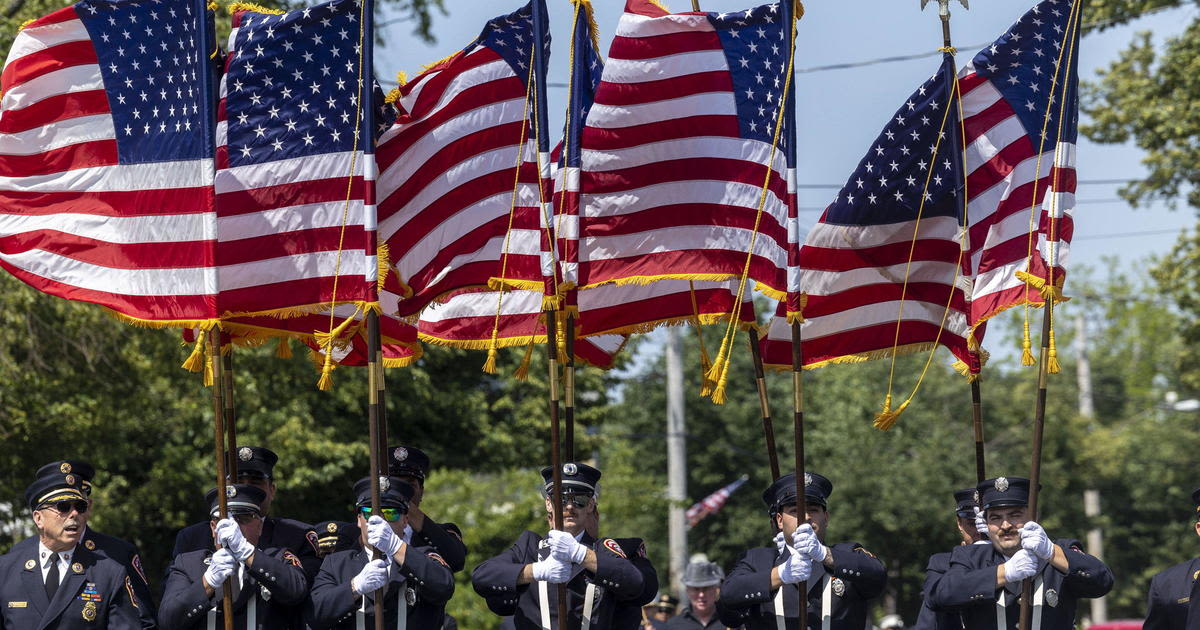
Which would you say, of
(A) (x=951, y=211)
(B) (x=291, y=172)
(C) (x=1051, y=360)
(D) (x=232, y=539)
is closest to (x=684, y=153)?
(A) (x=951, y=211)

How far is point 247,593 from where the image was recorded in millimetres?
8484

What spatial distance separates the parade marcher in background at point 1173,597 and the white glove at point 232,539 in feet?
15.7

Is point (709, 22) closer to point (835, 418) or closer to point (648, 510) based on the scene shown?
point (648, 510)

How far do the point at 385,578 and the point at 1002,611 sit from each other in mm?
3267

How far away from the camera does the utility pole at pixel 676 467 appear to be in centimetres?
2428

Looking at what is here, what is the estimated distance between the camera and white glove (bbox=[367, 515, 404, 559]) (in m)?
8.08

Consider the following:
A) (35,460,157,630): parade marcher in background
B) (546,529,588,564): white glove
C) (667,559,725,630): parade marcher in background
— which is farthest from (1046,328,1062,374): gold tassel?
(35,460,157,630): parade marcher in background

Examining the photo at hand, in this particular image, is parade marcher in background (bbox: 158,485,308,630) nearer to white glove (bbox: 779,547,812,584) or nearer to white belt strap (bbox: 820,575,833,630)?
white glove (bbox: 779,547,812,584)

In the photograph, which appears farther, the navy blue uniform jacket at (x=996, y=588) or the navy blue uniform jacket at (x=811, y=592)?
the navy blue uniform jacket at (x=811, y=592)

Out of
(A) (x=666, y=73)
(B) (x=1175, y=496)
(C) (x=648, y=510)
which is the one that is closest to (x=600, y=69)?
(A) (x=666, y=73)

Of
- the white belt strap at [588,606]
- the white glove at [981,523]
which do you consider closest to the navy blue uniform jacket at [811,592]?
the white glove at [981,523]

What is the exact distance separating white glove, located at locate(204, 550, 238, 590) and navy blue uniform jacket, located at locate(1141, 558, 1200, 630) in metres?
4.80

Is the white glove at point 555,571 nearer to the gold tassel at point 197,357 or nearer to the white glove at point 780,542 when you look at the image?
the white glove at point 780,542

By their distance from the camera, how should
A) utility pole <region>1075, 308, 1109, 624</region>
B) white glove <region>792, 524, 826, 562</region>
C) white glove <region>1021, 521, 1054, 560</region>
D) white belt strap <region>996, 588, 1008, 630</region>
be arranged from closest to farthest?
white glove <region>1021, 521, 1054, 560</region>
white glove <region>792, 524, 826, 562</region>
white belt strap <region>996, 588, 1008, 630</region>
utility pole <region>1075, 308, 1109, 624</region>
